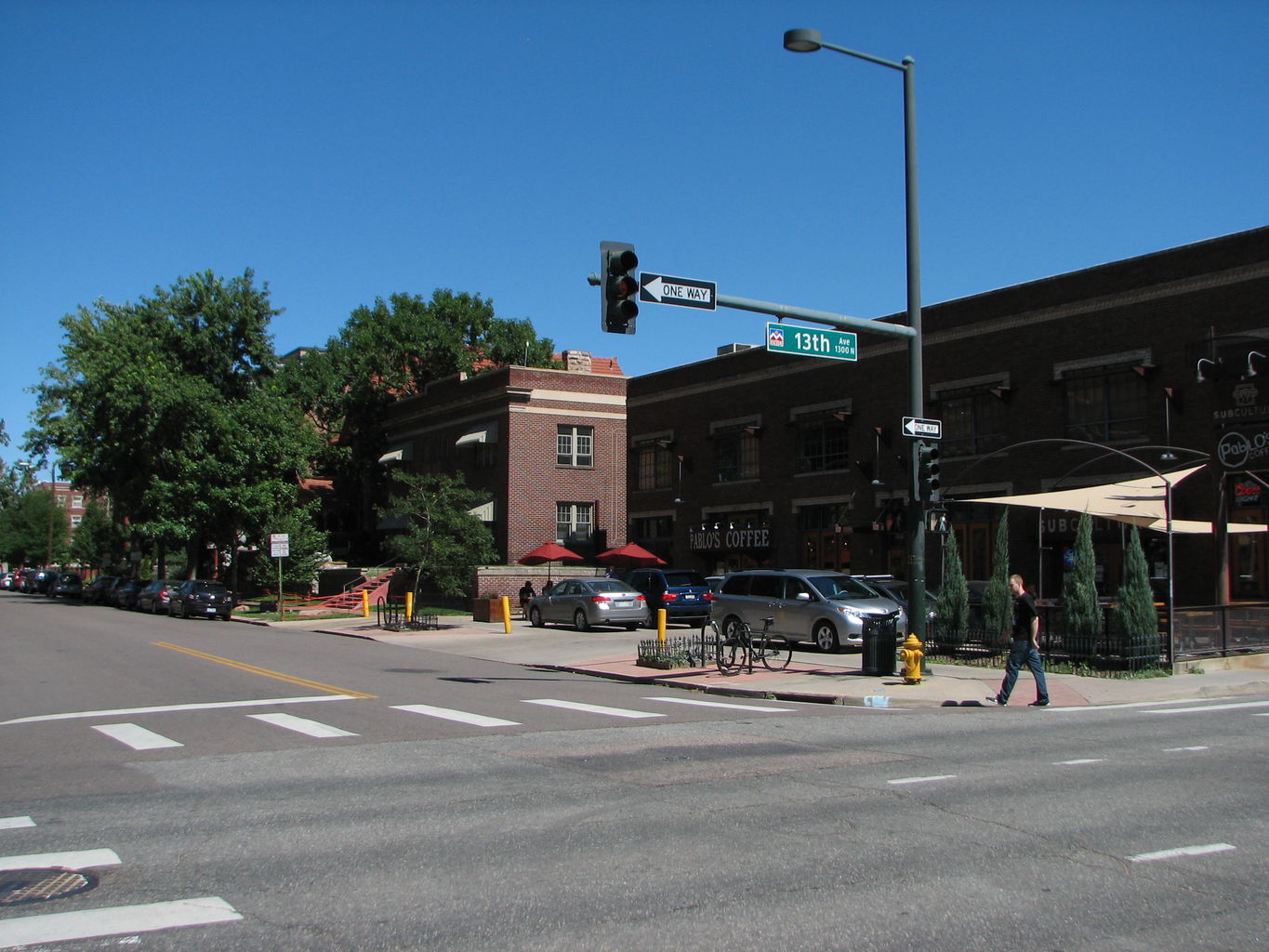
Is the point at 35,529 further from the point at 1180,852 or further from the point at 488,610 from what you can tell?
the point at 1180,852

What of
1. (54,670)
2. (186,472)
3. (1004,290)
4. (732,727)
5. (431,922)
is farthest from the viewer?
(186,472)

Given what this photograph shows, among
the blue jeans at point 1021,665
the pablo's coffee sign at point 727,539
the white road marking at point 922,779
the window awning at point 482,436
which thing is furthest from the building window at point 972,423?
the white road marking at point 922,779

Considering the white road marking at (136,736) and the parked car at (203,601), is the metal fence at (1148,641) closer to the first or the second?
the white road marking at (136,736)

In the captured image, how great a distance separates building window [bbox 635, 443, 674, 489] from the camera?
143ft

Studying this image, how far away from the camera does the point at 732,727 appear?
506 inches

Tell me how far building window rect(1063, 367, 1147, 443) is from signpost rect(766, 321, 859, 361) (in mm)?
13374

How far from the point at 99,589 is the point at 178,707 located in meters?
47.0

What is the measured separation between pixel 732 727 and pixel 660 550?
31.4 m

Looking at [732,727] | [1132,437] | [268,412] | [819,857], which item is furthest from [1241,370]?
[268,412]

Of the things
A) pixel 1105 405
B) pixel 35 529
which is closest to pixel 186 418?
pixel 1105 405

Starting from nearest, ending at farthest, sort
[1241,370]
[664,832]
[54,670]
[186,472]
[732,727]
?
[664,832]
[732,727]
[54,670]
[1241,370]
[186,472]

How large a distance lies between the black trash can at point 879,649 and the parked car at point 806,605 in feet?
10.8

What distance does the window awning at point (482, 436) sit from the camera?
157 ft

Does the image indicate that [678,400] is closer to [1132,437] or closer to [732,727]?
[1132,437]
